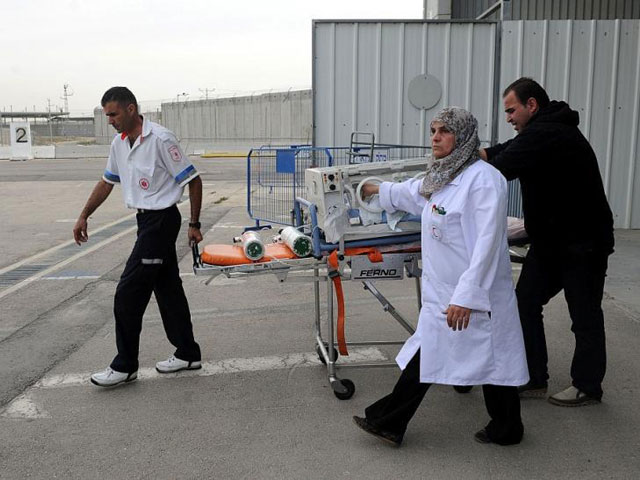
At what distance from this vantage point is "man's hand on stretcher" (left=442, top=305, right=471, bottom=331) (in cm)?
342

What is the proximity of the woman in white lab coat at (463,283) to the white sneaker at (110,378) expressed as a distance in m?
2.02

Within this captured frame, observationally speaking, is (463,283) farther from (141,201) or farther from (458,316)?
(141,201)

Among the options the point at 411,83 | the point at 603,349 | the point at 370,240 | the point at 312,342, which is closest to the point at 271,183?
the point at 411,83

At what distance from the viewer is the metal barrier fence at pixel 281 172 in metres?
9.44

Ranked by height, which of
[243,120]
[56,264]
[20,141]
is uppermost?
[243,120]

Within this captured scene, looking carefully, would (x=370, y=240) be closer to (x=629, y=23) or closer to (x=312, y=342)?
(x=312, y=342)

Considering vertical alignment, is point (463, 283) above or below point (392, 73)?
below

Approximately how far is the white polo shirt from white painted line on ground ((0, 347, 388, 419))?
1.24 metres

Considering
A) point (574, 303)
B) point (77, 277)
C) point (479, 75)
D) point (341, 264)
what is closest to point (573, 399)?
point (574, 303)

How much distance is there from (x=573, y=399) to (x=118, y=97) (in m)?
3.53

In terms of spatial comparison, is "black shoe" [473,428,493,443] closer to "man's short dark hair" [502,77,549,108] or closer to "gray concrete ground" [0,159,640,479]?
"gray concrete ground" [0,159,640,479]

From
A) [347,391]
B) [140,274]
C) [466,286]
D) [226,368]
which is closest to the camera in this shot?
[466,286]

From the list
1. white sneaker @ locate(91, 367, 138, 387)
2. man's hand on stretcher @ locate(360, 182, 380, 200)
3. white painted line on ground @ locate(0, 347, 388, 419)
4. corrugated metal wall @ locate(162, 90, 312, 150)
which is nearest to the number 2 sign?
corrugated metal wall @ locate(162, 90, 312, 150)

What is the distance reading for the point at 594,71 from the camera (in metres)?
10.8
